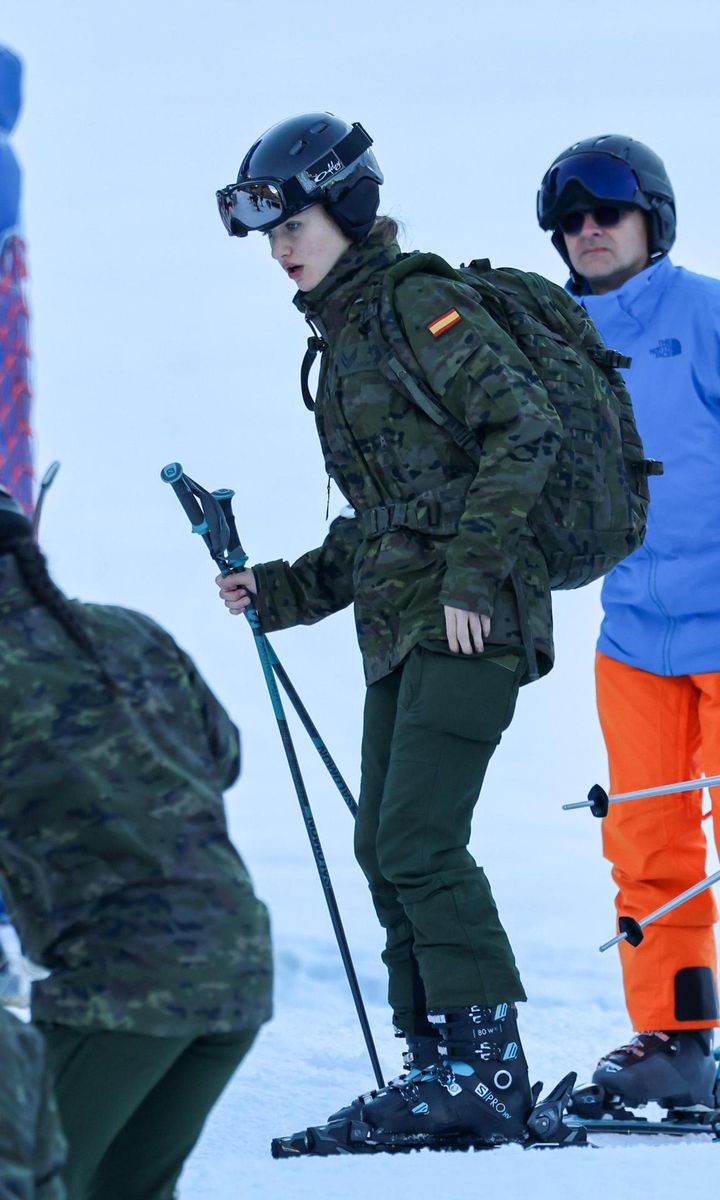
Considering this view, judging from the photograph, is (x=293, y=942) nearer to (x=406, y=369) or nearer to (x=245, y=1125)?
(x=245, y=1125)

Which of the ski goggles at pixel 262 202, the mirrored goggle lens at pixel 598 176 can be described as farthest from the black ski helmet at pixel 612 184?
the ski goggles at pixel 262 202

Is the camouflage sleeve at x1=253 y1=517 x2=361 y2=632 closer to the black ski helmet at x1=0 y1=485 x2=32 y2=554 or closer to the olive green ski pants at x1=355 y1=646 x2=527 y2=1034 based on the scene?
the olive green ski pants at x1=355 y1=646 x2=527 y2=1034

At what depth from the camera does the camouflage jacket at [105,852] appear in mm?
1857

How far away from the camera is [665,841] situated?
368cm

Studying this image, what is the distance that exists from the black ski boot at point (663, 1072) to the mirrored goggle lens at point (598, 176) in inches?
74.2

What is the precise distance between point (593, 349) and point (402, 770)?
900mm

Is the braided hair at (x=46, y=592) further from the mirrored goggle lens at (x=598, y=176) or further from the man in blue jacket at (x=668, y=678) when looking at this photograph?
the mirrored goggle lens at (x=598, y=176)

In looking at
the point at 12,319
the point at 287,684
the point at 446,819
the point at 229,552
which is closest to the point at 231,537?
the point at 229,552

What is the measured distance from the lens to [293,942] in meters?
6.46

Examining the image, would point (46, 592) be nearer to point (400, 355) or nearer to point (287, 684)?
point (400, 355)

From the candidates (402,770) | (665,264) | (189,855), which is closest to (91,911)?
(189,855)

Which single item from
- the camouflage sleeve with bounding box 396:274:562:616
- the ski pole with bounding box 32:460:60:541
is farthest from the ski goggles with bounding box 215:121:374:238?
the ski pole with bounding box 32:460:60:541

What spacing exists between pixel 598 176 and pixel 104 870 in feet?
8.20

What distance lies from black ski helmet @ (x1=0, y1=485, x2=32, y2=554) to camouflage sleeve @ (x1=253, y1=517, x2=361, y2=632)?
1485 millimetres
